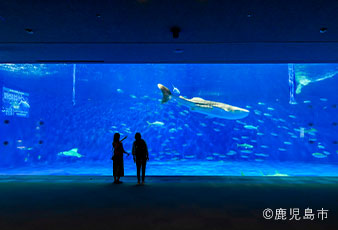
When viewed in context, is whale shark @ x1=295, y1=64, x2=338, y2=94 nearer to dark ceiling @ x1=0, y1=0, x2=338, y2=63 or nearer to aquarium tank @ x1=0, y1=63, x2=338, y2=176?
aquarium tank @ x1=0, y1=63, x2=338, y2=176

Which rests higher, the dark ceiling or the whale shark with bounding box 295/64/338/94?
the whale shark with bounding box 295/64/338/94

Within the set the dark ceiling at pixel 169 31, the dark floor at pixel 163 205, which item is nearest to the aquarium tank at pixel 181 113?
the dark ceiling at pixel 169 31

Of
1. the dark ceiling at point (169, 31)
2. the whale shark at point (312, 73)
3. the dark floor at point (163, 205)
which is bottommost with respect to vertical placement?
the dark floor at point (163, 205)

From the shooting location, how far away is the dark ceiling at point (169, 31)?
3537mm

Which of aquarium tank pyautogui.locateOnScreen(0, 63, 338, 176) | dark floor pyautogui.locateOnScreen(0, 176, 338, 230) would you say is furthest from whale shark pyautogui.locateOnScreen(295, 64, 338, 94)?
dark floor pyautogui.locateOnScreen(0, 176, 338, 230)

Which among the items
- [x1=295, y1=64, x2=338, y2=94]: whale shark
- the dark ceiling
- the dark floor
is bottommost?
the dark floor

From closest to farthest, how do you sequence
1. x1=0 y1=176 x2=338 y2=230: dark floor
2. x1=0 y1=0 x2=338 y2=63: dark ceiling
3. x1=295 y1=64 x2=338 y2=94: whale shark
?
x1=0 y1=176 x2=338 y2=230: dark floor, x1=0 y1=0 x2=338 y2=63: dark ceiling, x1=295 y1=64 x2=338 y2=94: whale shark

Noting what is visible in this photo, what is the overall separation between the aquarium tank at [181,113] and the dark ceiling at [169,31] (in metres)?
10.6

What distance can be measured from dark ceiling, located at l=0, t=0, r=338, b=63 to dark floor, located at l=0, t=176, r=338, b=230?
3229 mm

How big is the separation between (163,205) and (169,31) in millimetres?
3482

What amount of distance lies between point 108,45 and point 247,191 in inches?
186

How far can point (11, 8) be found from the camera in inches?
142

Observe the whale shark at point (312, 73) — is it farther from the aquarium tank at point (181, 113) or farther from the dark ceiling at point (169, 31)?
the dark ceiling at point (169, 31)

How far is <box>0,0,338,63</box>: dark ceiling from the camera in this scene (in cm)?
354
